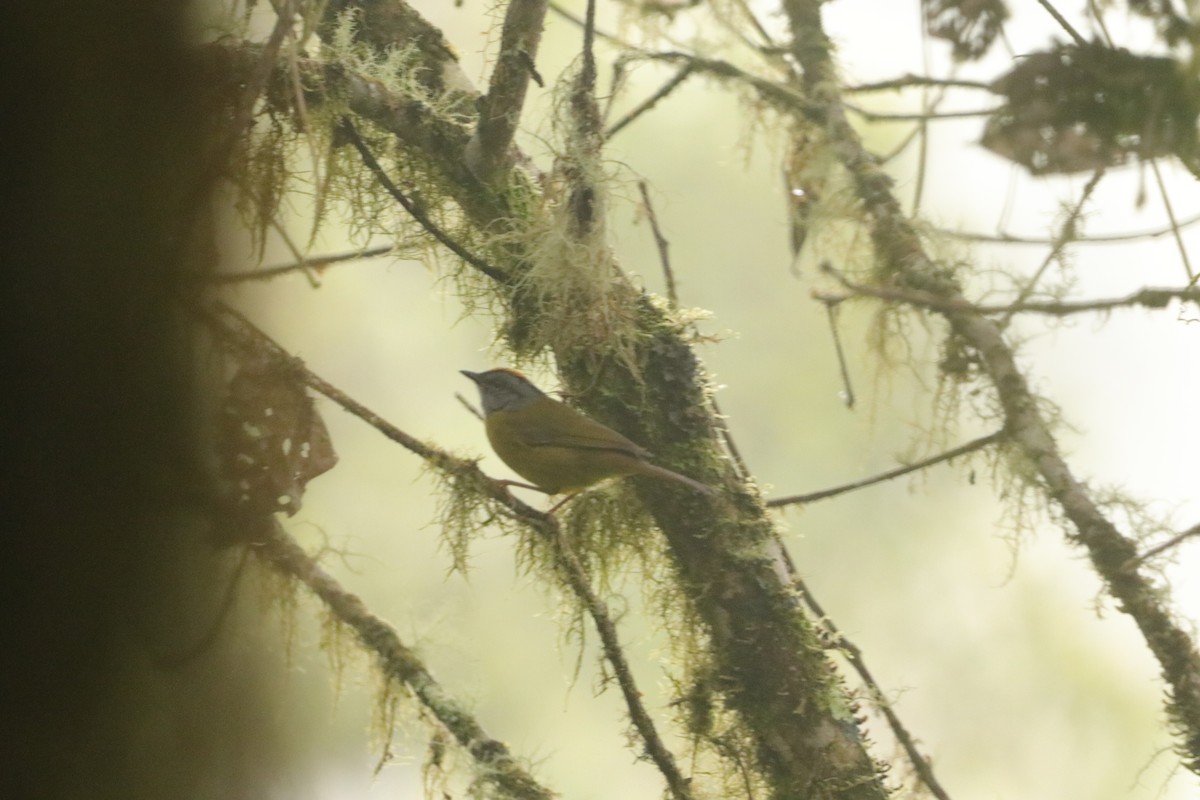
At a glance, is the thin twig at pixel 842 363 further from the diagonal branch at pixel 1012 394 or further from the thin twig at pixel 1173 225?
the thin twig at pixel 1173 225

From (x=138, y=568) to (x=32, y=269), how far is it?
0.36 metres

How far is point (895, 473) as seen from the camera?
1.36m

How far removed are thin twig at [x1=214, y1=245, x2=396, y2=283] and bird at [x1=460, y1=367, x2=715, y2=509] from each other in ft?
0.85

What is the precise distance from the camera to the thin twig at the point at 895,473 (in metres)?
1.35

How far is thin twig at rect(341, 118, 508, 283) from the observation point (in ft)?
4.50

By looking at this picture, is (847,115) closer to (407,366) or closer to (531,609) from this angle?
(407,366)

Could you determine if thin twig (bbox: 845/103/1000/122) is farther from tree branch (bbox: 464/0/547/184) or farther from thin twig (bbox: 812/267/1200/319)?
tree branch (bbox: 464/0/547/184)

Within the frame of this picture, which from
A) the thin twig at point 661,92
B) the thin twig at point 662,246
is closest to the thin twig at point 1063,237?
the thin twig at point 662,246

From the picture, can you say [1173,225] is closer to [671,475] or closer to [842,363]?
[842,363]

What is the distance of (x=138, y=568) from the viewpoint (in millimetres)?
1131

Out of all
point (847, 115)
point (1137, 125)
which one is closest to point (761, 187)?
point (847, 115)

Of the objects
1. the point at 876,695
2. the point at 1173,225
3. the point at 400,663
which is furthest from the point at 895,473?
the point at 400,663

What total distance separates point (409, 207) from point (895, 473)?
78 cm

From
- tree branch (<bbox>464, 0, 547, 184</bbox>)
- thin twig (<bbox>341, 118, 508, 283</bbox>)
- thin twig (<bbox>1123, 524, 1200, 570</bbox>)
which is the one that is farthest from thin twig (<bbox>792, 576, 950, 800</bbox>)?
tree branch (<bbox>464, 0, 547, 184</bbox>)
